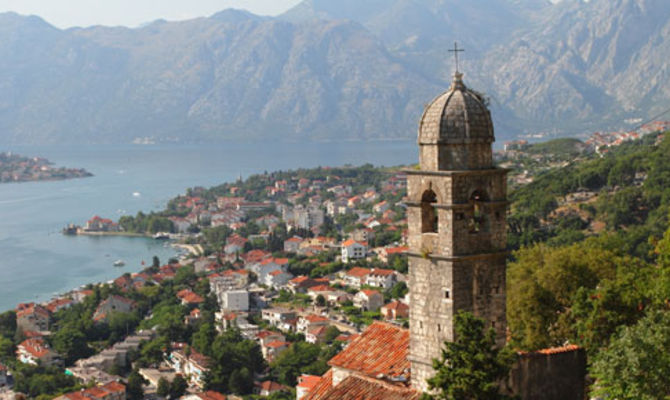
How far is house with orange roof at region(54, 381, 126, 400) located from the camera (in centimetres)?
3603

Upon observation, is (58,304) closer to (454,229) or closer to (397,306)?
(397,306)

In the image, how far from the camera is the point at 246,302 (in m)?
55.9

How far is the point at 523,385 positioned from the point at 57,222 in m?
102

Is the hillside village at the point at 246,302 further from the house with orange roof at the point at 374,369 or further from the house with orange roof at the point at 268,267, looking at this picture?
the house with orange roof at the point at 374,369

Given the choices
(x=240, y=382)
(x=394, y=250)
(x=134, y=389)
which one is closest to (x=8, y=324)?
(x=134, y=389)

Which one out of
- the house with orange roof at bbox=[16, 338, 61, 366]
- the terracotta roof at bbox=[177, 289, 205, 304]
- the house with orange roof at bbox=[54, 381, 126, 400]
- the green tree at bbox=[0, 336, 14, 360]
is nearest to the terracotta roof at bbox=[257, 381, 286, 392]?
the house with orange roof at bbox=[54, 381, 126, 400]

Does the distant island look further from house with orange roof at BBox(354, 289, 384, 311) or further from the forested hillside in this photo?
the forested hillside

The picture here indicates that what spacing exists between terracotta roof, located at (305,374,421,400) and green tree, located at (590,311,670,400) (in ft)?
7.43

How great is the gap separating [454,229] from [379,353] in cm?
249

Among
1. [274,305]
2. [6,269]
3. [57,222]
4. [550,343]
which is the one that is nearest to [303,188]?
[57,222]

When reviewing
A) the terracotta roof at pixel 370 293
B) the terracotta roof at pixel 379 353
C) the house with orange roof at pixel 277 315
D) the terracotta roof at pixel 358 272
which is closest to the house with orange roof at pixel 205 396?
the house with orange roof at pixel 277 315

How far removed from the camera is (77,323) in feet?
171

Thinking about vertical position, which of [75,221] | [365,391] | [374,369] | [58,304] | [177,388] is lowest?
[177,388]

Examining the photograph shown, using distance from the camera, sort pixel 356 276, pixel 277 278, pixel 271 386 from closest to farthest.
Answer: pixel 271 386
pixel 356 276
pixel 277 278
